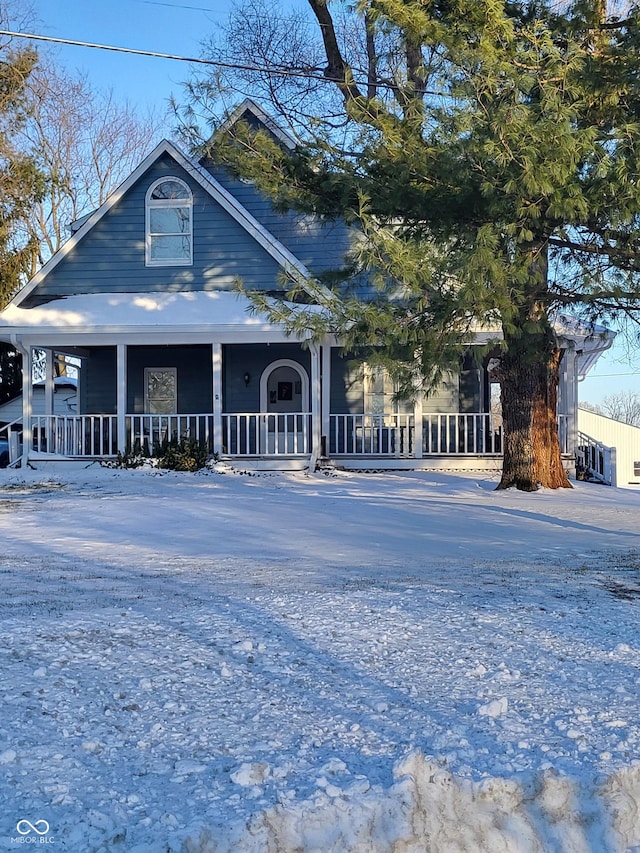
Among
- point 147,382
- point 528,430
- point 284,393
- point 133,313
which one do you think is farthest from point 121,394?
point 528,430

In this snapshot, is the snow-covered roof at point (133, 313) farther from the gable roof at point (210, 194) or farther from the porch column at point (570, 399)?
the porch column at point (570, 399)

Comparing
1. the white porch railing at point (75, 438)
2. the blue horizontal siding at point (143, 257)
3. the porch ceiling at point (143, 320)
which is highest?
the blue horizontal siding at point (143, 257)

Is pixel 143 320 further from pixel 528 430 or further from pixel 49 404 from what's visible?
pixel 528 430

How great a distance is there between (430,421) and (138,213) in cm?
826

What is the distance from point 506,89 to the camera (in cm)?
686

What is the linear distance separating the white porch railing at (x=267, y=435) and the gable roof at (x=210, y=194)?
11.1 feet

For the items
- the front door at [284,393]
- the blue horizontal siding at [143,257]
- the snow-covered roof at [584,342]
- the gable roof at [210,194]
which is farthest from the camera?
the front door at [284,393]

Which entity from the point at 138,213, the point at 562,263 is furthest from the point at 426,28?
the point at 138,213

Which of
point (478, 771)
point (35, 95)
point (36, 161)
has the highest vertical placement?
point (35, 95)

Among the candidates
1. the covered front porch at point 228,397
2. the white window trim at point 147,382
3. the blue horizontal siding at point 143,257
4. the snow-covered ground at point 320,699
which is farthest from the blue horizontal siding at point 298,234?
the snow-covered ground at point 320,699

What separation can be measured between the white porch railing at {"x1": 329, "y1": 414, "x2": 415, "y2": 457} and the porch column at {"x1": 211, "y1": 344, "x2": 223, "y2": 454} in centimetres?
263

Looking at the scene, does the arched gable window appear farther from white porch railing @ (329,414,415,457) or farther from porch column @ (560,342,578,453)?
porch column @ (560,342,578,453)

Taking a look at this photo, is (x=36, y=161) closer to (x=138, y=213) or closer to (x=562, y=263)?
(x=138, y=213)

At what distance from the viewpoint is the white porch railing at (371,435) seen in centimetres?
1719
